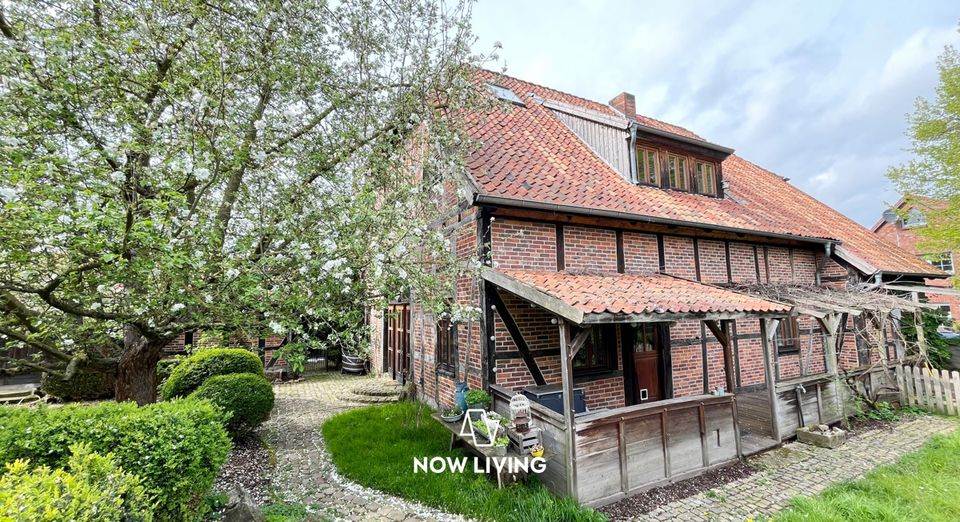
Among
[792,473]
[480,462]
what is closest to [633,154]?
[792,473]

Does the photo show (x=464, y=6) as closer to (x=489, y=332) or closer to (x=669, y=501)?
(x=489, y=332)

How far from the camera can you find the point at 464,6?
19.3 feet

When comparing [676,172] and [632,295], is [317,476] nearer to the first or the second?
[632,295]

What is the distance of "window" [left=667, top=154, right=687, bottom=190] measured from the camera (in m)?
9.13

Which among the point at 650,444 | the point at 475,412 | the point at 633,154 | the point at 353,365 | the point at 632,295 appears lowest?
the point at 353,365

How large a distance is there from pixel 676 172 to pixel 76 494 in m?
10.7

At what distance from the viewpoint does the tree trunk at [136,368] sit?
4914 mm

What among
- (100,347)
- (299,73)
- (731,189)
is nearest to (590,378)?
(299,73)

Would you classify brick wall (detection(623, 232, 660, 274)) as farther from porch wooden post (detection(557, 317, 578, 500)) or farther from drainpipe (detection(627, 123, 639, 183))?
porch wooden post (detection(557, 317, 578, 500))

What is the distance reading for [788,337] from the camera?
9.53 m

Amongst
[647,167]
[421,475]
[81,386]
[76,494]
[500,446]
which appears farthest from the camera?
[81,386]

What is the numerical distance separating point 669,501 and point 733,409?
2.02 meters

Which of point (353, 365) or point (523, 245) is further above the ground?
point (523, 245)

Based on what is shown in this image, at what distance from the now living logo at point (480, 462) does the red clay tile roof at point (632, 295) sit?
6.34ft
